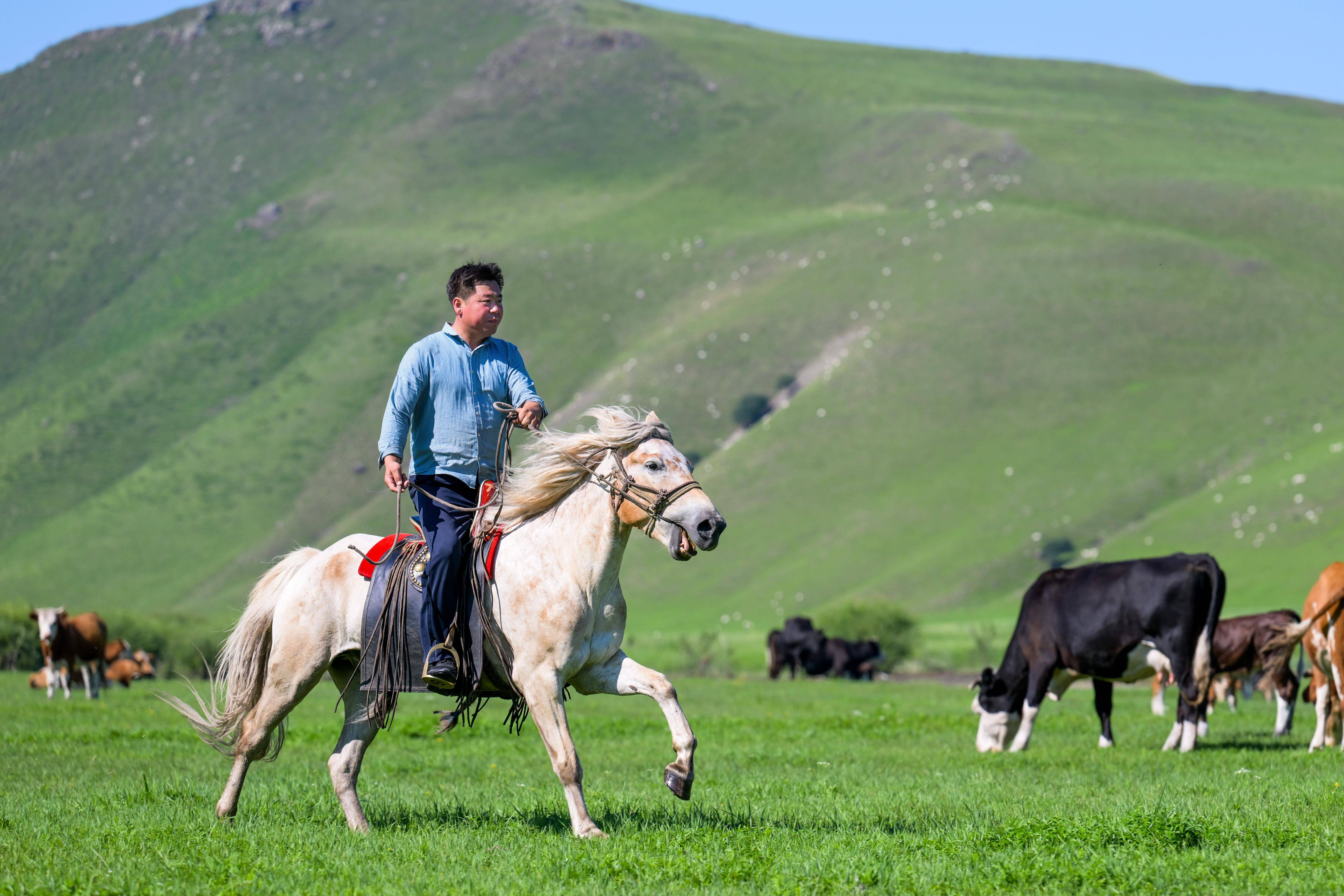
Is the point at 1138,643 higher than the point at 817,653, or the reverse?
the point at 1138,643

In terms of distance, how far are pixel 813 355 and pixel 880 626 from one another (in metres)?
75.3

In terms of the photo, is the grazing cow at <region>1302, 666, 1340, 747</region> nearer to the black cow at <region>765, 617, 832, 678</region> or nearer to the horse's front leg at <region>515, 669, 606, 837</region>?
the horse's front leg at <region>515, 669, 606, 837</region>

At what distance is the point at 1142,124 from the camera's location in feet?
600

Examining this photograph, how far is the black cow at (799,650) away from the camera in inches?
1838

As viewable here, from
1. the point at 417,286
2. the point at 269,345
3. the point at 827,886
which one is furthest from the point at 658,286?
the point at 827,886

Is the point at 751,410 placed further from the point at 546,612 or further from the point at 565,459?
the point at 546,612

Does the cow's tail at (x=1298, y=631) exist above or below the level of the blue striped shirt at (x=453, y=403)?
below

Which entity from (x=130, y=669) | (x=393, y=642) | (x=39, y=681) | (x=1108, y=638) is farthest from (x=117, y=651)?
(x=393, y=642)

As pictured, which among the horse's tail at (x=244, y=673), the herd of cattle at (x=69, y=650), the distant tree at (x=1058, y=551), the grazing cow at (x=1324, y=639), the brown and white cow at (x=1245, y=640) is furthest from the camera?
the distant tree at (x=1058, y=551)

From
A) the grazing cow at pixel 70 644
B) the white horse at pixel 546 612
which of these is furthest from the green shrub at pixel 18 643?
the white horse at pixel 546 612

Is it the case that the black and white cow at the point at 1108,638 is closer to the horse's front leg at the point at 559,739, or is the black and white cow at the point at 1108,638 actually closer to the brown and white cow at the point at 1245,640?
the brown and white cow at the point at 1245,640

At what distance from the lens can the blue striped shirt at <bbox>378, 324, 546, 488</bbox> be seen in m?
9.29

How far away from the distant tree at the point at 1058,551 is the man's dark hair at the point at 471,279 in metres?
88.4

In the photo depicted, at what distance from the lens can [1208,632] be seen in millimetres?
16875
